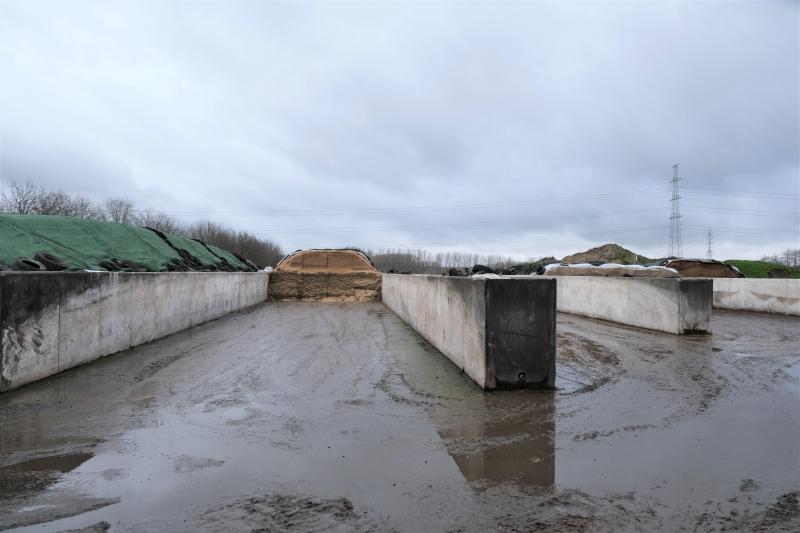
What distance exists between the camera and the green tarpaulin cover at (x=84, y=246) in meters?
9.89

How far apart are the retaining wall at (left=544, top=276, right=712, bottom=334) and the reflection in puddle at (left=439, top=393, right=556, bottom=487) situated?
6.07 meters

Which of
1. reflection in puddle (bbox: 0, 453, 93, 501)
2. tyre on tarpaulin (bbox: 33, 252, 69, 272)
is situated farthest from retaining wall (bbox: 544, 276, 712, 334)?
tyre on tarpaulin (bbox: 33, 252, 69, 272)

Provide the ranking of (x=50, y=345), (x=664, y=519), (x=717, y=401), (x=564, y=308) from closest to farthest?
1. (x=664, y=519)
2. (x=717, y=401)
3. (x=50, y=345)
4. (x=564, y=308)

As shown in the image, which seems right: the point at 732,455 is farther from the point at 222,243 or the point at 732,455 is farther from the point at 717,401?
the point at 222,243

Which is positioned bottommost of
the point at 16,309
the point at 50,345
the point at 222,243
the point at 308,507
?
the point at 308,507

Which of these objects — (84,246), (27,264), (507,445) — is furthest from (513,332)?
(84,246)

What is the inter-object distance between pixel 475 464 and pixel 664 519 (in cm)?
115

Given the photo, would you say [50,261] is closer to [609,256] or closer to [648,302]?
[648,302]

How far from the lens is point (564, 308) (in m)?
14.0

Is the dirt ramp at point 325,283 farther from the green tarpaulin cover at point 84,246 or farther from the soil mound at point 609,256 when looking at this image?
the soil mound at point 609,256

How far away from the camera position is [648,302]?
1005cm

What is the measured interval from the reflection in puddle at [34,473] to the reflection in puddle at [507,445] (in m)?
2.60

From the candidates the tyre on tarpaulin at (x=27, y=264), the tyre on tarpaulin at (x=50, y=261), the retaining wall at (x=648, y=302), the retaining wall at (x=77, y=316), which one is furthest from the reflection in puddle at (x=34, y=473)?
the retaining wall at (x=648, y=302)

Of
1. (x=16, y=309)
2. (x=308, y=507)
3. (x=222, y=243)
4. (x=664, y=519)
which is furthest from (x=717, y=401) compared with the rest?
(x=222, y=243)
